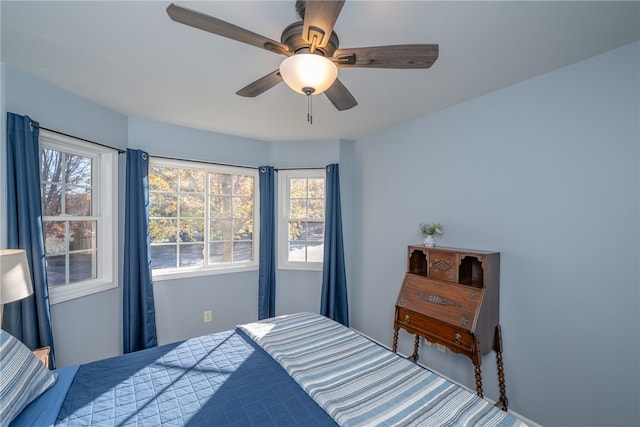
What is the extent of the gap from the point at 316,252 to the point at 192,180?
172 cm

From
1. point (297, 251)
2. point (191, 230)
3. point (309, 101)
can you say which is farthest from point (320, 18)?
point (297, 251)

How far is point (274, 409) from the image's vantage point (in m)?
1.32

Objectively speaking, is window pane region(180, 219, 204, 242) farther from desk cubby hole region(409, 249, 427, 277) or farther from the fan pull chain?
desk cubby hole region(409, 249, 427, 277)

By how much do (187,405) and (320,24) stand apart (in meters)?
1.70

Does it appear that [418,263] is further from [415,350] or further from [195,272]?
[195,272]

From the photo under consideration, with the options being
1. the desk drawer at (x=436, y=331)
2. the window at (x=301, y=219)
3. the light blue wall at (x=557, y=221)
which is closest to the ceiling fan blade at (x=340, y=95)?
the light blue wall at (x=557, y=221)

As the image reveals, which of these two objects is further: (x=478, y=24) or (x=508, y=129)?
(x=508, y=129)

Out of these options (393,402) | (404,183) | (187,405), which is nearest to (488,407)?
(393,402)

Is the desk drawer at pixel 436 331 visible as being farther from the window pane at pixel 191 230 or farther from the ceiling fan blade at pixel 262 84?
the window pane at pixel 191 230

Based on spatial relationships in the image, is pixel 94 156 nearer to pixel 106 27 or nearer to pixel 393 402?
pixel 106 27

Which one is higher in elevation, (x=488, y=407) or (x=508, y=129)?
(x=508, y=129)

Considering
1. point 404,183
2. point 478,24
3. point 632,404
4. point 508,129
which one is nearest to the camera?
point 478,24

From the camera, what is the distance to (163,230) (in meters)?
3.25

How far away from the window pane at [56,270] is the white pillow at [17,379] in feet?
3.99
